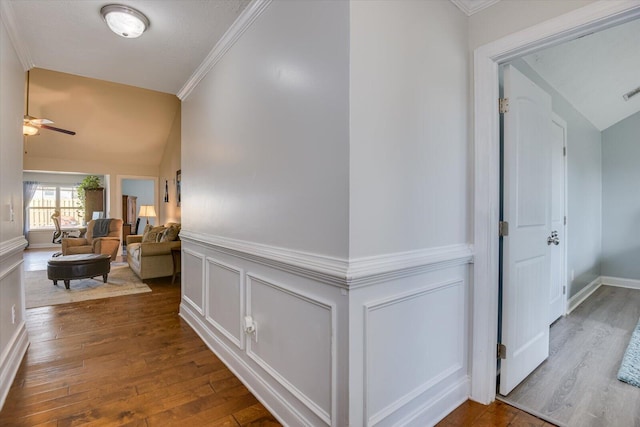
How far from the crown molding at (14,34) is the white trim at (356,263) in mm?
2110

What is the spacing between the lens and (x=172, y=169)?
6.98 metres

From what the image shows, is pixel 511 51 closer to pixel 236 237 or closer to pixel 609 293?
pixel 236 237

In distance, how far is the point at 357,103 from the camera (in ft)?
4.25

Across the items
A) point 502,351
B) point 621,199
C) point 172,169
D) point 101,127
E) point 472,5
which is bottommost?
point 502,351

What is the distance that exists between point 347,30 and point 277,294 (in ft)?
4.44

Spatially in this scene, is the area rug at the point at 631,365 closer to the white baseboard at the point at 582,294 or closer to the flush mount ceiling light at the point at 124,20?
the white baseboard at the point at 582,294

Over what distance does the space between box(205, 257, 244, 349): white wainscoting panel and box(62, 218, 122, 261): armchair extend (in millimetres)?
4647

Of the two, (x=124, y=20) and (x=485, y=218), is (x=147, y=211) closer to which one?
(x=124, y=20)

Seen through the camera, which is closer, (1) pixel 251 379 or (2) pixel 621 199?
(1) pixel 251 379

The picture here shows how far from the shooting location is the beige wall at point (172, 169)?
21.9ft

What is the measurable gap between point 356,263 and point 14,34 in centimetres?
293

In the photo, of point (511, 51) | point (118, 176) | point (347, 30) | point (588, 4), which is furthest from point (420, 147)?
point (118, 176)

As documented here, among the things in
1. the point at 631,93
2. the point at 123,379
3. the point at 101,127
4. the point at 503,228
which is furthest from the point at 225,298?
the point at 101,127

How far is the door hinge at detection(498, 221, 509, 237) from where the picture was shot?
1842mm
